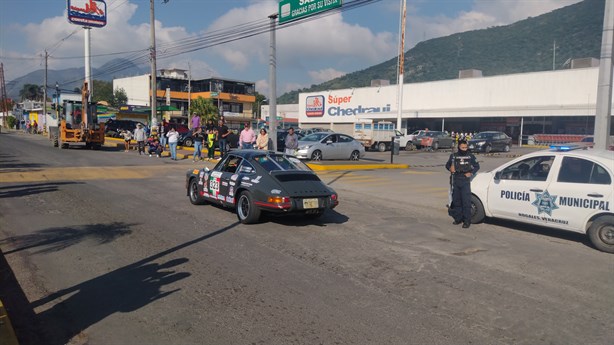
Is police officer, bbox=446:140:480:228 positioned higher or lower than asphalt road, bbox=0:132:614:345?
higher

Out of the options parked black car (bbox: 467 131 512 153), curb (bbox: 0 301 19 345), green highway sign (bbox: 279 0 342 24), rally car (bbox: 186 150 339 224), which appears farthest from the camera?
parked black car (bbox: 467 131 512 153)

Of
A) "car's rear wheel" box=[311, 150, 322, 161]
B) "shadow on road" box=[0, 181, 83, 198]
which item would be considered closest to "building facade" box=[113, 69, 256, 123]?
"car's rear wheel" box=[311, 150, 322, 161]

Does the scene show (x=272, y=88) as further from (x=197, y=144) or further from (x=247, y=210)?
(x=247, y=210)

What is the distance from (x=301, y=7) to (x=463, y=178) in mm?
10843

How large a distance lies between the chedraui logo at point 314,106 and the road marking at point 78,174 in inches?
1946

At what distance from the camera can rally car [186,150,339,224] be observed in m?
8.77

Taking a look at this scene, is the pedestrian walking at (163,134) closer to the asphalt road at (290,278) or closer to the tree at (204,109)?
the asphalt road at (290,278)

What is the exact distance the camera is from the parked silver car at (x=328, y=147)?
2339 cm

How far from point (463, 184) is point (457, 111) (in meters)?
41.7

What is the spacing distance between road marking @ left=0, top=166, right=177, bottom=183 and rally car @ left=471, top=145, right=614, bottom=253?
12.0 meters

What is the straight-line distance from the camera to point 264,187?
351 inches

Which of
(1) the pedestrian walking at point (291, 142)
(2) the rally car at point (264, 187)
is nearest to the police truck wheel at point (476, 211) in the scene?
(2) the rally car at point (264, 187)

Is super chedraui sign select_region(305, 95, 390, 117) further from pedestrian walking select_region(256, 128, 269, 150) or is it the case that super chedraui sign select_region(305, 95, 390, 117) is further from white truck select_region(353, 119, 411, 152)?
pedestrian walking select_region(256, 128, 269, 150)

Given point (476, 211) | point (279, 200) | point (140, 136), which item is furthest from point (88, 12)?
point (476, 211)
